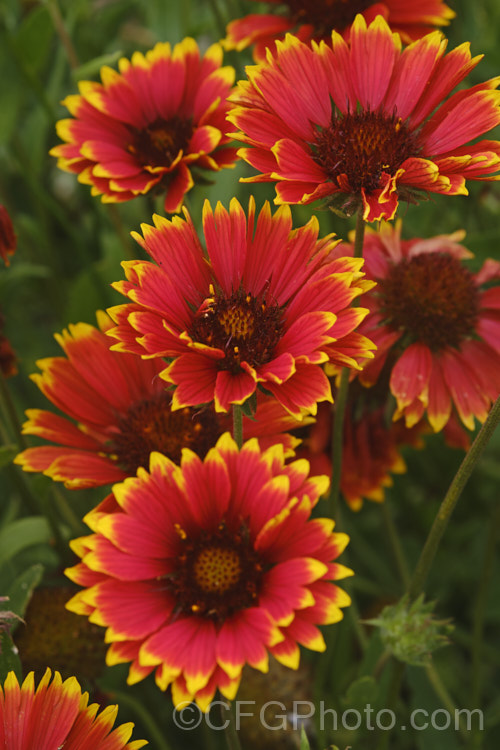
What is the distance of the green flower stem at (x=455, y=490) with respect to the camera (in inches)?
20.7

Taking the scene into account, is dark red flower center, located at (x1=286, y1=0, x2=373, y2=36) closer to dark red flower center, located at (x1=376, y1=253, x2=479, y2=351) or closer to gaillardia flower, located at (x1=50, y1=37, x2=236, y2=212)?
gaillardia flower, located at (x1=50, y1=37, x2=236, y2=212)

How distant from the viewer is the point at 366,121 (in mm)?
663

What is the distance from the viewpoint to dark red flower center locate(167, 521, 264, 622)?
0.54 metres

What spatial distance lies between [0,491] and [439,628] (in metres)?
0.66

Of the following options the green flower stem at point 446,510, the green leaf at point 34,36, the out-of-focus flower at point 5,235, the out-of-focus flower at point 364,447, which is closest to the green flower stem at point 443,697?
the green flower stem at point 446,510

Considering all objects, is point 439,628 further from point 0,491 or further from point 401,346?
point 0,491


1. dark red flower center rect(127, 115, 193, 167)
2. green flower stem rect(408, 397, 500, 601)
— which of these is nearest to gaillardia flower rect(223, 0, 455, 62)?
dark red flower center rect(127, 115, 193, 167)

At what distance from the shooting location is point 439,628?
0.66 meters

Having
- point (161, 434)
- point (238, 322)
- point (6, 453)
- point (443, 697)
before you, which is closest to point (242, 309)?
point (238, 322)

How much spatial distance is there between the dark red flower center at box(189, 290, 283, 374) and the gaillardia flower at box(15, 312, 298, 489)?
0.19 ft

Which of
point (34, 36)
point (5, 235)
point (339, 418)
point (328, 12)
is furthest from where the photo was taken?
point (34, 36)

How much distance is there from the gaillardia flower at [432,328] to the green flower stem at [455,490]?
13 centimetres

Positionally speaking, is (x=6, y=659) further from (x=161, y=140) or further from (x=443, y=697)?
(x=161, y=140)

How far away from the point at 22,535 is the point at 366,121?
1.52 feet
